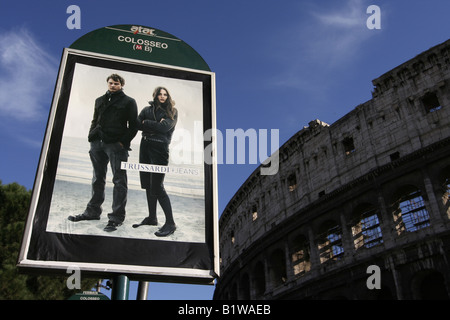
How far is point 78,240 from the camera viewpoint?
7.18 metres

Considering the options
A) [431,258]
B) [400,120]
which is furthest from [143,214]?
[400,120]

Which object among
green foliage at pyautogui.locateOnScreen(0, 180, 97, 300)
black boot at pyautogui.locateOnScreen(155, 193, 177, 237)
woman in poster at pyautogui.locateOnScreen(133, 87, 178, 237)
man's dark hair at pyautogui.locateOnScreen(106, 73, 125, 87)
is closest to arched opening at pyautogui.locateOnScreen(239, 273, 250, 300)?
green foliage at pyautogui.locateOnScreen(0, 180, 97, 300)

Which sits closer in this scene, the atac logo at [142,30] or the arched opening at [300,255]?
the atac logo at [142,30]

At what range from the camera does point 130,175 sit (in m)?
8.10

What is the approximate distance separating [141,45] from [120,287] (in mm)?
5614

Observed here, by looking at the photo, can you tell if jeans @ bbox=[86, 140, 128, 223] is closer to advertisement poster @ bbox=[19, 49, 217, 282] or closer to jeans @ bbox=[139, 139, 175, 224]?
advertisement poster @ bbox=[19, 49, 217, 282]

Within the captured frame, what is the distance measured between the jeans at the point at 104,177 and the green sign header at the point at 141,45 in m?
2.47

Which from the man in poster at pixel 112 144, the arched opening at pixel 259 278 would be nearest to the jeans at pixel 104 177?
the man in poster at pixel 112 144

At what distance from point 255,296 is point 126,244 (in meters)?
27.2

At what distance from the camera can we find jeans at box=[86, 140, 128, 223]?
7.73 meters

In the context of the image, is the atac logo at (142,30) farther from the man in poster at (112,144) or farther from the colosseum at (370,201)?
the colosseum at (370,201)

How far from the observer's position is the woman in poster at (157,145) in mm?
7961

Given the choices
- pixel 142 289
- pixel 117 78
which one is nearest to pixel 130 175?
pixel 142 289
